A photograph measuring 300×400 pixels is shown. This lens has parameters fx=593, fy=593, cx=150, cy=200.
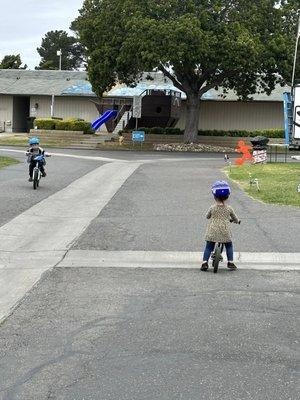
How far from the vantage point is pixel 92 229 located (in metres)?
10.6

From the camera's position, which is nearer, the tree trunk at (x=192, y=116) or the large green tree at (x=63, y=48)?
the tree trunk at (x=192, y=116)

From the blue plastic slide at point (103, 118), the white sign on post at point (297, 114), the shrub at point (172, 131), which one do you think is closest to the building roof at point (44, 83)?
the blue plastic slide at point (103, 118)

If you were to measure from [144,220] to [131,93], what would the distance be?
36469mm

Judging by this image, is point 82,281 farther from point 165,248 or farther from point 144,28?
point 144,28

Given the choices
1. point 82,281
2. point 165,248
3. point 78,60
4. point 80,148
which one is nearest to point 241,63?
point 80,148

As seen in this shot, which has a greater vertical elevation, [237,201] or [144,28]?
[144,28]

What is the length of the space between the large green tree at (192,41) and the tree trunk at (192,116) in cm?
7

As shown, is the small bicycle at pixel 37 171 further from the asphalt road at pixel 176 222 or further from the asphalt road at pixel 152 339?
the asphalt road at pixel 152 339

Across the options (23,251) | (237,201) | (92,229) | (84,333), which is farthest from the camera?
(237,201)

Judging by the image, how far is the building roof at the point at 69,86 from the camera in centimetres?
4650

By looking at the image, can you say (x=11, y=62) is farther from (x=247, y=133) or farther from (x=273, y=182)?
(x=273, y=182)

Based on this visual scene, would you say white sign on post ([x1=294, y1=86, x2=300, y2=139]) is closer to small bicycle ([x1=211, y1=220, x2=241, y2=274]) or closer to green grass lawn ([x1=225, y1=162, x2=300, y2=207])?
green grass lawn ([x1=225, y1=162, x2=300, y2=207])

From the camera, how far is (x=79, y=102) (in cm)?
5025

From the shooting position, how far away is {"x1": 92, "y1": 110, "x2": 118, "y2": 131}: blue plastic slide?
134ft
